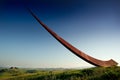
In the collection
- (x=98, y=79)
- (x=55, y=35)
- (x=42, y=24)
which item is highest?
(x=42, y=24)

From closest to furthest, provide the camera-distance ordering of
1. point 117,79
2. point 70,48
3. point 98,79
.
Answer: point 117,79 < point 98,79 < point 70,48

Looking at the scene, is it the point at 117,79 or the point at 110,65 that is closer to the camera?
the point at 117,79

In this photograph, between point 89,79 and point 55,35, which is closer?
point 89,79

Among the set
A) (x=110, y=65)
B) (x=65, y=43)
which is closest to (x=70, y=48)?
(x=65, y=43)

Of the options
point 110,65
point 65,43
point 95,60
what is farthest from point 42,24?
point 110,65

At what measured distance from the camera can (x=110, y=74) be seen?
23.4 ft

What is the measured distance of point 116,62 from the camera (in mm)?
10000

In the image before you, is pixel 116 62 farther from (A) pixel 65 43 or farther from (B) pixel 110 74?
(A) pixel 65 43

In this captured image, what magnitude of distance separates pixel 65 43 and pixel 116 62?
13.5 feet

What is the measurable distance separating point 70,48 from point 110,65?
3.35 m

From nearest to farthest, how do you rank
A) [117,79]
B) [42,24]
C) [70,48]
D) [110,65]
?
[117,79]
[70,48]
[42,24]
[110,65]

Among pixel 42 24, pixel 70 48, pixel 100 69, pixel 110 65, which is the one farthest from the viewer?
pixel 110 65

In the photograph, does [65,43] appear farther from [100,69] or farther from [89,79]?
[100,69]

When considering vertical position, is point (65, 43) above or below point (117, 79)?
above
